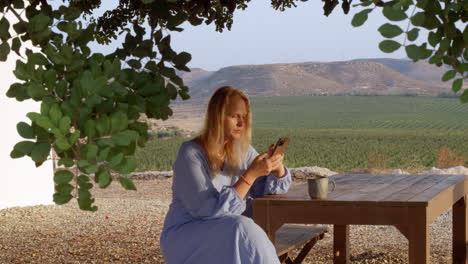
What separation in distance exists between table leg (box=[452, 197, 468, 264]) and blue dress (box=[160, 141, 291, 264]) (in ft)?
8.02

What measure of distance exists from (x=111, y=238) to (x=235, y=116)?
4509 millimetres

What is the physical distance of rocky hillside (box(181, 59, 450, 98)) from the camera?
9250 centimetres

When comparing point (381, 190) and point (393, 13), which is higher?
point (393, 13)

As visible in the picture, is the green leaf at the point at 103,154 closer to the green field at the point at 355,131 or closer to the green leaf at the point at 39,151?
the green leaf at the point at 39,151

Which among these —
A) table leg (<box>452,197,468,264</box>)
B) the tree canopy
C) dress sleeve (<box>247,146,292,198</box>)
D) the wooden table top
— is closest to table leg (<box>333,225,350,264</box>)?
the wooden table top

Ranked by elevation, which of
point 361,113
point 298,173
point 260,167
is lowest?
point 361,113

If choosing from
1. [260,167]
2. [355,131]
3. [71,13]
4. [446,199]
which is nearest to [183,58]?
[71,13]

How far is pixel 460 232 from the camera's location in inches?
214

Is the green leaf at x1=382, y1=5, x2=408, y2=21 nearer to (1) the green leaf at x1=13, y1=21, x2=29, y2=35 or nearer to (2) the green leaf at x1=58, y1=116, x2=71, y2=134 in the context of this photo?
(2) the green leaf at x1=58, y1=116, x2=71, y2=134

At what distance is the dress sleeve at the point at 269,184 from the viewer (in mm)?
3912

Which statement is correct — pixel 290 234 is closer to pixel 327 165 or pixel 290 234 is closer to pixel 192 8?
pixel 192 8

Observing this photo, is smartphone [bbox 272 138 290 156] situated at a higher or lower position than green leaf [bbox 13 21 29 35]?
lower

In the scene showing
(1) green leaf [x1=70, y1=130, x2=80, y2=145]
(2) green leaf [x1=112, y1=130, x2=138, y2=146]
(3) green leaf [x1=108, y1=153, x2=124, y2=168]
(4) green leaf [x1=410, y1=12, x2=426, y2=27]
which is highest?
(4) green leaf [x1=410, y1=12, x2=426, y2=27]

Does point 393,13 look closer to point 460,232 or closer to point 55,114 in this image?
point 55,114
